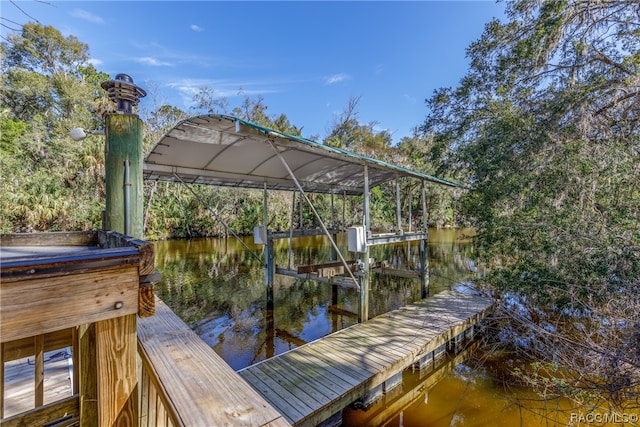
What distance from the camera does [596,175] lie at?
196 inches

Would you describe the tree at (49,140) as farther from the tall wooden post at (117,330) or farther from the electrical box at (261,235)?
the tall wooden post at (117,330)

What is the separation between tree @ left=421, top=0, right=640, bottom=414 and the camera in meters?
Result: 4.44

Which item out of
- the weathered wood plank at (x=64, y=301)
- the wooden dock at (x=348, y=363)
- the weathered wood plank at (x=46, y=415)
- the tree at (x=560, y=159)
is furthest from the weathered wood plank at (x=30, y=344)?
the tree at (x=560, y=159)

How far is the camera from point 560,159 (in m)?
5.38

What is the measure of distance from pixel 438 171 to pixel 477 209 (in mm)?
2341

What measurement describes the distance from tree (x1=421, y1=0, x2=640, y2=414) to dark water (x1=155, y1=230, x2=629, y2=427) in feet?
2.36

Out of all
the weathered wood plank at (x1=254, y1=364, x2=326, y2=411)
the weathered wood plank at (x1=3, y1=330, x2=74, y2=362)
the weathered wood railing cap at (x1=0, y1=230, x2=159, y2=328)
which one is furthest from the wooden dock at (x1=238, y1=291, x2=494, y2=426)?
the weathered wood railing cap at (x1=0, y1=230, x2=159, y2=328)

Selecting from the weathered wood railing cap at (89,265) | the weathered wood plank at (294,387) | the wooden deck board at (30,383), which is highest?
the weathered wood railing cap at (89,265)

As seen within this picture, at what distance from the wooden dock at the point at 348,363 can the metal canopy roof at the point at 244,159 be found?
2.91 m

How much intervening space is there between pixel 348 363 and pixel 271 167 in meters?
4.14

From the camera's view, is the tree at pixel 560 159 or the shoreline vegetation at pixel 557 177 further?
the tree at pixel 560 159

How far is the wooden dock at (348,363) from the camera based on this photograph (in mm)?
3115

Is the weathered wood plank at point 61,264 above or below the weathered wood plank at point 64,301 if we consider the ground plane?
above

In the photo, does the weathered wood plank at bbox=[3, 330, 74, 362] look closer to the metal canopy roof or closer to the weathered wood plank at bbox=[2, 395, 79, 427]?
the weathered wood plank at bbox=[2, 395, 79, 427]
